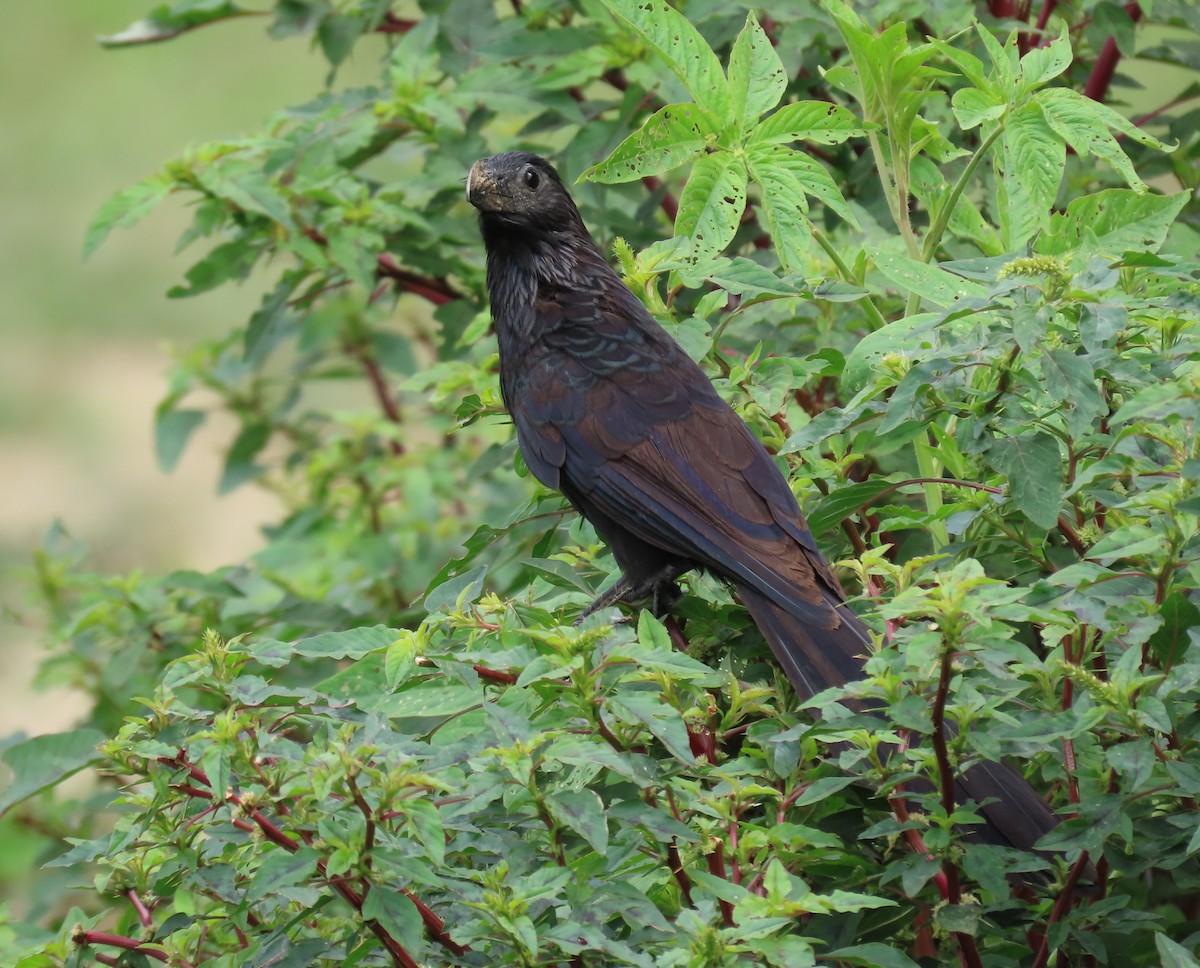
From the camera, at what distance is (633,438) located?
10.8ft

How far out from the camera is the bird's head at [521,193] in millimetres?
3648

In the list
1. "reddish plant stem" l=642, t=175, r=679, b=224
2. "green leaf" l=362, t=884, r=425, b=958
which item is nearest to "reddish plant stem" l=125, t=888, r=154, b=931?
"green leaf" l=362, t=884, r=425, b=958

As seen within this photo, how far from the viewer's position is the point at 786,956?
163 centimetres

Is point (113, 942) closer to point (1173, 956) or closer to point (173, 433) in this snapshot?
point (1173, 956)

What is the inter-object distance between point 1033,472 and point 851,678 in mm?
658

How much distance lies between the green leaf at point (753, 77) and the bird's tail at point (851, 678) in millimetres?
894

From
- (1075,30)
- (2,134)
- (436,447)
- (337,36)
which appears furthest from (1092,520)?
(2,134)

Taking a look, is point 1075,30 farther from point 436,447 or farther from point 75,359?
point 75,359

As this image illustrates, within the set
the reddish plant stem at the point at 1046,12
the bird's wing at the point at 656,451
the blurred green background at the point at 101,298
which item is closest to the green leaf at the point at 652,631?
the bird's wing at the point at 656,451

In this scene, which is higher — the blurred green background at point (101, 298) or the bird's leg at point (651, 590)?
the bird's leg at point (651, 590)

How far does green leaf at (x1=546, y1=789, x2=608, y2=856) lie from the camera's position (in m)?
1.69

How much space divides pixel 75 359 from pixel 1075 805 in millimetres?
9360

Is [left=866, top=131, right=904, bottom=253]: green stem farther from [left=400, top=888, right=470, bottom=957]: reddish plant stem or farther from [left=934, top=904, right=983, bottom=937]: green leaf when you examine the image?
[left=400, top=888, right=470, bottom=957]: reddish plant stem

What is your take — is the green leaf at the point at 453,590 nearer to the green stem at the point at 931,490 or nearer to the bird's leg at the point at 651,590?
the bird's leg at the point at 651,590
